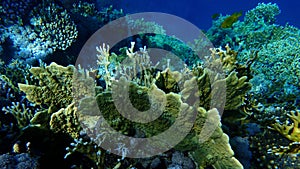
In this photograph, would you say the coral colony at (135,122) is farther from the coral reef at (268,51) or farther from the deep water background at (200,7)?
the deep water background at (200,7)

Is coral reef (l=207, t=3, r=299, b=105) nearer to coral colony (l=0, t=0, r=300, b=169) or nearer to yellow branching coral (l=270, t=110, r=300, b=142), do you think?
coral colony (l=0, t=0, r=300, b=169)

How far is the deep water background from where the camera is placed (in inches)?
1208

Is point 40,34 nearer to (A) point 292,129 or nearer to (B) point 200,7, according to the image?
(A) point 292,129

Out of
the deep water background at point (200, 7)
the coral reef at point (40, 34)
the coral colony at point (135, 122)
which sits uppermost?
the deep water background at point (200, 7)

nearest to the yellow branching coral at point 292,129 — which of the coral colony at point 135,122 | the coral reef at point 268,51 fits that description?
the coral colony at point 135,122

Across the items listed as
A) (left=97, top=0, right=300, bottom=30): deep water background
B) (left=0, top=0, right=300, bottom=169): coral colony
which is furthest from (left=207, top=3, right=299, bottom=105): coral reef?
(left=97, top=0, right=300, bottom=30): deep water background

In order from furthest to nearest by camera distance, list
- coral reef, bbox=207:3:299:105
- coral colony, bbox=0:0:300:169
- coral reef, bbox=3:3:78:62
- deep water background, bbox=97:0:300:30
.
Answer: deep water background, bbox=97:0:300:30 → coral reef, bbox=3:3:78:62 → coral reef, bbox=207:3:299:105 → coral colony, bbox=0:0:300:169

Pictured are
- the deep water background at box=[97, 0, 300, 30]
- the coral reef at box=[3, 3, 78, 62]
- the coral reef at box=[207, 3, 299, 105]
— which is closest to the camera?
the coral reef at box=[207, 3, 299, 105]

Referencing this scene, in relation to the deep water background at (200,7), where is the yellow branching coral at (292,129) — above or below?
below

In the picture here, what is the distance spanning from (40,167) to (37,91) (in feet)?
2.98

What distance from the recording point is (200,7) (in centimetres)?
4581

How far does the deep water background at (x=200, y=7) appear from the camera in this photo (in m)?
30.7

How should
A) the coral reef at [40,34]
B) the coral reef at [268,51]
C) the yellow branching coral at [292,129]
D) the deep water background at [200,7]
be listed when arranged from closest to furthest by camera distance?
the yellow branching coral at [292,129], the coral reef at [268,51], the coral reef at [40,34], the deep water background at [200,7]

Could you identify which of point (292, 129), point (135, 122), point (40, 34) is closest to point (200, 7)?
point (40, 34)
